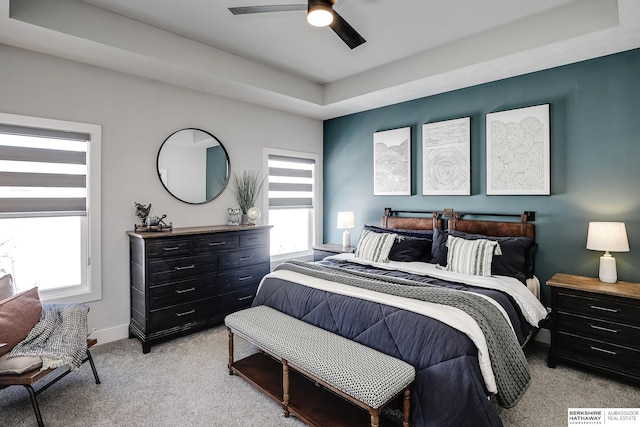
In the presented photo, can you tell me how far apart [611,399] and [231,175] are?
4.10 metres

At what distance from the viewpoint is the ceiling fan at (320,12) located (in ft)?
6.65

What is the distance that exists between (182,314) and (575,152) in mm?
4074

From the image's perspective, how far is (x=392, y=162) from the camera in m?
4.54

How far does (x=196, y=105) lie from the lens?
3.96 meters

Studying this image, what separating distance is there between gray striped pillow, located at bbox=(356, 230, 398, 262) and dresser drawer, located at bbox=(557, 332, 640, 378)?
5.41ft

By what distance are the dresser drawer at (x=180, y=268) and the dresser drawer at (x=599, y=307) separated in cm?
323

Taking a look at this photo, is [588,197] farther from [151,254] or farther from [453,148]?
[151,254]

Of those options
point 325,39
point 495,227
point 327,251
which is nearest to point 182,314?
point 327,251

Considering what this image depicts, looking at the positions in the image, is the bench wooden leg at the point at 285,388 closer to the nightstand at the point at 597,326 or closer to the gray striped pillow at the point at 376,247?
the gray striped pillow at the point at 376,247

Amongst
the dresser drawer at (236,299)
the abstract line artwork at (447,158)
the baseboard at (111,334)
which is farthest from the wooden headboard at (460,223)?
the baseboard at (111,334)

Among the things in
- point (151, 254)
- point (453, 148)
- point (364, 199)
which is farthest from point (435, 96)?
point (151, 254)

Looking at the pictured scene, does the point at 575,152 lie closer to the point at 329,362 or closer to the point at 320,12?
the point at 320,12

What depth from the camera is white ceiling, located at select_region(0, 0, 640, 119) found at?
2666mm

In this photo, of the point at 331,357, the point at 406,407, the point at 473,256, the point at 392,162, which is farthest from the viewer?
the point at 392,162
